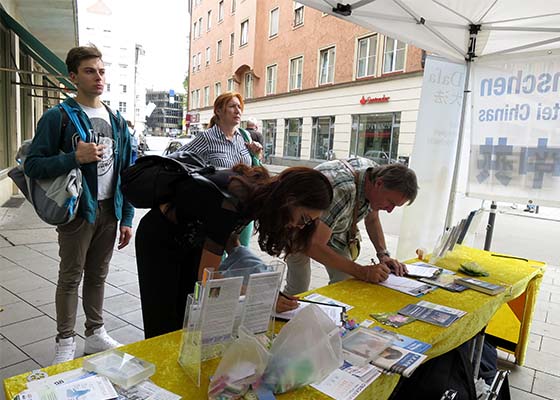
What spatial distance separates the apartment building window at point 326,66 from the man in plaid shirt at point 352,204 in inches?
519

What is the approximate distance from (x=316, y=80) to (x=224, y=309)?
15.1m

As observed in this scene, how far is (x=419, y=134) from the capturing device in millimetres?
3529

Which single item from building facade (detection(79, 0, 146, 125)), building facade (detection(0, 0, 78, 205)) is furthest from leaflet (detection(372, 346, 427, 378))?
building facade (detection(79, 0, 146, 125))

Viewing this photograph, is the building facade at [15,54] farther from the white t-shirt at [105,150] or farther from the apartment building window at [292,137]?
the apartment building window at [292,137]

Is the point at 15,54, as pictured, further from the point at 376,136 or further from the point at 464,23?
the point at 376,136

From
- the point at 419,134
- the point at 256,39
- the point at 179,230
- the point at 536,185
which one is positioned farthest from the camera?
the point at 256,39

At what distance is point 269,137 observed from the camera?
18891 mm

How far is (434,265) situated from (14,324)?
2586 millimetres

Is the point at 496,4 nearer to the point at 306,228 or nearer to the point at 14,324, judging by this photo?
the point at 306,228

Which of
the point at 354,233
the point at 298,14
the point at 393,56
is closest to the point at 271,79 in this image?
the point at 298,14

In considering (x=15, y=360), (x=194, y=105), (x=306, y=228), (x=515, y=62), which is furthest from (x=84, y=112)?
(x=194, y=105)

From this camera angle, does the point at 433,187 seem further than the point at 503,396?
Yes

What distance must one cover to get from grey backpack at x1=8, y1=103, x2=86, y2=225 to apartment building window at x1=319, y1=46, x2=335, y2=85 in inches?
535

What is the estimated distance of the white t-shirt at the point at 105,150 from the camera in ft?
6.42
